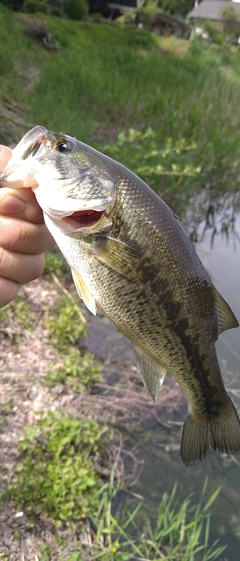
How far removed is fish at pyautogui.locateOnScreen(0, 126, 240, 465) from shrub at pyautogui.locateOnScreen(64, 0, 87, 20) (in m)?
34.3

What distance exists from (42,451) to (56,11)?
32488 millimetres

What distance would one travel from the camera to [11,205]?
5.00ft

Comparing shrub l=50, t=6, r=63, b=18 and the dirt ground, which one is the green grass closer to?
the dirt ground

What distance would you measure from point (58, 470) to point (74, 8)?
34429 millimetres

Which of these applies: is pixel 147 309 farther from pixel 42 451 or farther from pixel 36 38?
pixel 36 38

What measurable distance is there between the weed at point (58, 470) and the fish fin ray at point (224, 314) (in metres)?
1.75

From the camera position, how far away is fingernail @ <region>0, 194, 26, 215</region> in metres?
1.51

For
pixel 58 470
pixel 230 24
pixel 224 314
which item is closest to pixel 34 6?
pixel 58 470

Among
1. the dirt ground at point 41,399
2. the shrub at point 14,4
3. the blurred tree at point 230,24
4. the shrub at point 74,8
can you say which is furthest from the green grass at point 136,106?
the blurred tree at point 230,24

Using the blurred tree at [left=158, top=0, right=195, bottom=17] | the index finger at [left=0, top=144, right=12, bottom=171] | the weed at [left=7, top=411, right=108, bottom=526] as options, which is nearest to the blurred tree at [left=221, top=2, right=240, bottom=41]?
the blurred tree at [left=158, top=0, right=195, bottom=17]

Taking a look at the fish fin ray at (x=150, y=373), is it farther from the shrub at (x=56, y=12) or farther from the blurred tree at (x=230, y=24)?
the blurred tree at (x=230, y=24)

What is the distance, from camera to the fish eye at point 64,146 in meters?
1.65

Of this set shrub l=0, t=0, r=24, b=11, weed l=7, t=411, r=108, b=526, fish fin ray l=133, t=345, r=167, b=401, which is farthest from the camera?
shrub l=0, t=0, r=24, b=11

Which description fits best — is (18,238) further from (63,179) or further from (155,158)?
(155,158)
